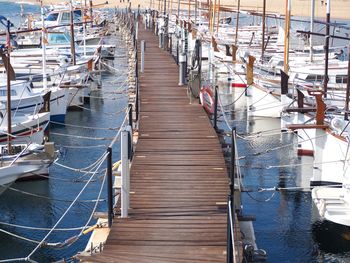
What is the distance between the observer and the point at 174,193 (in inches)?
639

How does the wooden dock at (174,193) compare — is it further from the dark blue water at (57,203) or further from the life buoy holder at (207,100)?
the dark blue water at (57,203)

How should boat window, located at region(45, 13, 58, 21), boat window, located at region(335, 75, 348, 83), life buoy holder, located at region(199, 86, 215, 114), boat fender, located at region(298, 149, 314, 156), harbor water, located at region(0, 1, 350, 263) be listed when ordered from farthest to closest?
1. boat window, located at region(45, 13, 58, 21)
2. boat window, located at region(335, 75, 348, 83)
3. boat fender, located at region(298, 149, 314, 156)
4. life buoy holder, located at region(199, 86, 215, 114)
5. harbor water, located at region(0, 1, 350, 263)

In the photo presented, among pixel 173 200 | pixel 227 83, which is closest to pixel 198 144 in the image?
pixel 173 200

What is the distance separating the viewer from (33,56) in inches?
2046

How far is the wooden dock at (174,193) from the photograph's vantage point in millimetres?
13195

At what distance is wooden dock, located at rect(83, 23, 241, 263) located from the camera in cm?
1320

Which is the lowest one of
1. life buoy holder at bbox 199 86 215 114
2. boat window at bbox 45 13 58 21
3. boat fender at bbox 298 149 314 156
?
boat fender at bbox 298 149 314 156

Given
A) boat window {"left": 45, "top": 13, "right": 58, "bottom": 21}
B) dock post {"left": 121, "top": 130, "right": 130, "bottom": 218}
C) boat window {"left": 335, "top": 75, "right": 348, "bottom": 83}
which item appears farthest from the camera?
boat window {"left": 45, "top": 13, "right": 58, "bottom": 21}

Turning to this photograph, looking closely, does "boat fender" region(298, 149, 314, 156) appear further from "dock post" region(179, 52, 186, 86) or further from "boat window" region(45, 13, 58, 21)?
"boat window" region(45, 13, 58, 21)

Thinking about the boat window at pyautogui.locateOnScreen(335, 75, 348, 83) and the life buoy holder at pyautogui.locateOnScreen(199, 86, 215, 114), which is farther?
the boat window at pyautogui.locateOnScreen(335, 75, 348, 83)

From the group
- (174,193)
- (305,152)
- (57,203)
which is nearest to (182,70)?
(305,152)

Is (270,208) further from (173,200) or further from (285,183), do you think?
(173,200)

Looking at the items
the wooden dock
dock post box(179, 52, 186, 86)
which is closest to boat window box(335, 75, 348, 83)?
dock post box(179, 52, 186, 86)

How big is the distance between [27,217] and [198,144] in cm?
747
